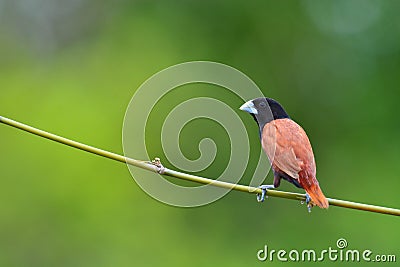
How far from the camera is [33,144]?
7.43m

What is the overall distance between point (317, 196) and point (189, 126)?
482cm

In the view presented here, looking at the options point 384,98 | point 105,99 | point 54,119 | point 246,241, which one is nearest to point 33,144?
point 54,119

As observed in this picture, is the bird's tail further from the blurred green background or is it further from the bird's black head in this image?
the blurred green background

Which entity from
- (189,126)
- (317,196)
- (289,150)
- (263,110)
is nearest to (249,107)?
(263,110)

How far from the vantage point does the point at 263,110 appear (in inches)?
125

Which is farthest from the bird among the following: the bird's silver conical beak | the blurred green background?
the blurred green background

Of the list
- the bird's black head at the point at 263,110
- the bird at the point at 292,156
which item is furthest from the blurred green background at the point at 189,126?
the bird at the point at 292,156

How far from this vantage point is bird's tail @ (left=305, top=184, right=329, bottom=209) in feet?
8.95

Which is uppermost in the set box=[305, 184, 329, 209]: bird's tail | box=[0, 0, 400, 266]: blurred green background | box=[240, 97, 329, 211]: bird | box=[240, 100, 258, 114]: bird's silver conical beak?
box=[0, 0, 400, 266]: blurred green background

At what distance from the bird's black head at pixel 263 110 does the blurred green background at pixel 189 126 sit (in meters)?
4.04

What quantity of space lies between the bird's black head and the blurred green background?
4037mm

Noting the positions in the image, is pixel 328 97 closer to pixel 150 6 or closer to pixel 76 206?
pixel 150 6

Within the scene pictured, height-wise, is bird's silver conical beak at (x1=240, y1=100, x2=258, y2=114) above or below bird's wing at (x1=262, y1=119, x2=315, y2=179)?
above

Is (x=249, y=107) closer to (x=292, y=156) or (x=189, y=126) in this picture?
(x=292, y=156)
